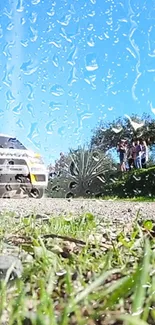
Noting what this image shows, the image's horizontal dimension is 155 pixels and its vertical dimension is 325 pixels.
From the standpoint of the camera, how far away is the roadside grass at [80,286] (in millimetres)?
394

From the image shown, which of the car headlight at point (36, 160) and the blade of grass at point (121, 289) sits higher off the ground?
the car headlight at point (36, 160)

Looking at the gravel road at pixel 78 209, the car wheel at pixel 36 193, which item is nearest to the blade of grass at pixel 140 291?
the gravel road at pixel 78 209

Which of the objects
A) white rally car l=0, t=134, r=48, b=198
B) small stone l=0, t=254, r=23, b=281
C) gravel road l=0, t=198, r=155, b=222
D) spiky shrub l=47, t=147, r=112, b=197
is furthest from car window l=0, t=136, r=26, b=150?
small stone l=0, t=254, r=23, b=281

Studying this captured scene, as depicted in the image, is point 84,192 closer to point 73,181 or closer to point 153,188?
point 73,181

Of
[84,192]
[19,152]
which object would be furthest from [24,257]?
[84,192]

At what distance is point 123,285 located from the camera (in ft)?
1.37

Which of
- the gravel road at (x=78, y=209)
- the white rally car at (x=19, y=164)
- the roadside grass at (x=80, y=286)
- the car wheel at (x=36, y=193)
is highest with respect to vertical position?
the white rally car at (x=19, y=164)

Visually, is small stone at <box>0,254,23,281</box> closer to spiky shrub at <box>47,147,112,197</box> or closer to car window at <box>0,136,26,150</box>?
car window at <box>0,136,26,150</box>

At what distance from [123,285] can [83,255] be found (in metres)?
0.36

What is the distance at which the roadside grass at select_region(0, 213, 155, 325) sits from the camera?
0.39m

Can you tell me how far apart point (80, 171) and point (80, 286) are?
285 cm

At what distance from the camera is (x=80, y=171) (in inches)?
132

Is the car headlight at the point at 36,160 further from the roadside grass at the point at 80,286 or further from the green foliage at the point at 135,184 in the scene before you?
the green foliage at the point at 135,184

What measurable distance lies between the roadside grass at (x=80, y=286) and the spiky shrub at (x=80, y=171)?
2301 mm
